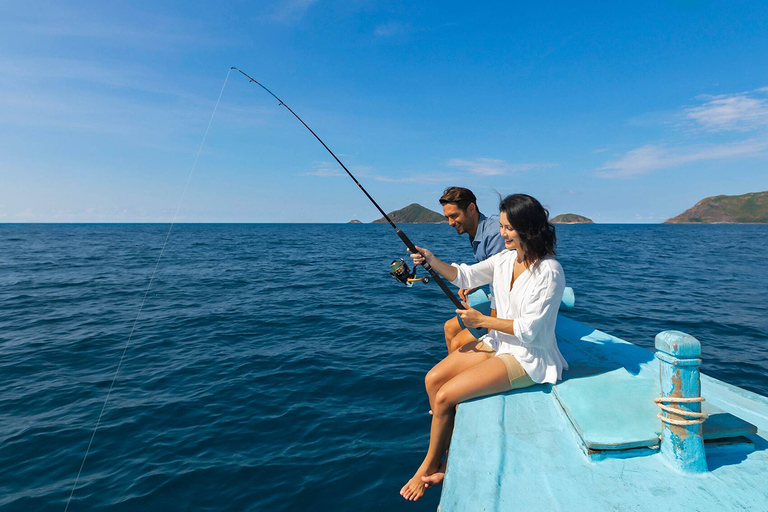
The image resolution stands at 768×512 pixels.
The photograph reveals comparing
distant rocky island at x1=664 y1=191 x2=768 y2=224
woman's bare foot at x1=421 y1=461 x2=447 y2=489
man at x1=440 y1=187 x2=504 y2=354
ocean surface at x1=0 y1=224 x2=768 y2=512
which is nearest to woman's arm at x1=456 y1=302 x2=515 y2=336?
man at x1=440 y1=187 x2=504 y2=354

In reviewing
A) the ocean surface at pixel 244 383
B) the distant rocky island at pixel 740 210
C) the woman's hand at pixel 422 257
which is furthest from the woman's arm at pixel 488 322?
the distant rocky island at pixel 740 210

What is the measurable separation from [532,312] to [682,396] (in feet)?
2.99

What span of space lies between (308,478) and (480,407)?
2241 mm

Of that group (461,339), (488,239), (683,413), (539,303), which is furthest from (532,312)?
(461,339)

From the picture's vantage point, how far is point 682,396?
2145 millimetres

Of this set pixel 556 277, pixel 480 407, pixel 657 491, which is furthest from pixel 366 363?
pixel 657 491

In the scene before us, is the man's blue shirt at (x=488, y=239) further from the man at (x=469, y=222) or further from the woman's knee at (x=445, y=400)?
the woman's knee at (x=445, y=400)

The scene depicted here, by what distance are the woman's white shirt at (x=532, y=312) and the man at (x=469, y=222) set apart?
19.1 inches

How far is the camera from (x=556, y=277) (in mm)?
2725

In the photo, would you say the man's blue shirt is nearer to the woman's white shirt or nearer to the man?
the man

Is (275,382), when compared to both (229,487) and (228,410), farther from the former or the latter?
(229,487)

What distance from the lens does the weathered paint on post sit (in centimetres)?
209

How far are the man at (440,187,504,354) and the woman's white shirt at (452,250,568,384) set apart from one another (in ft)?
1.59

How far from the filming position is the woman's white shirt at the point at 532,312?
107 inches
